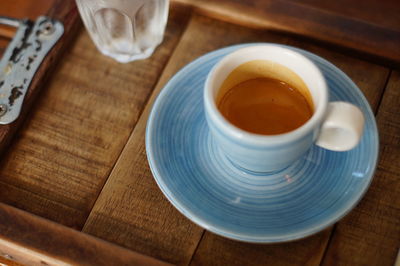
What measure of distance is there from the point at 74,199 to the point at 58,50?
22 cm

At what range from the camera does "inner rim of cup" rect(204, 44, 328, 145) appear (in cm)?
51

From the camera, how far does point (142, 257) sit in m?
0.55

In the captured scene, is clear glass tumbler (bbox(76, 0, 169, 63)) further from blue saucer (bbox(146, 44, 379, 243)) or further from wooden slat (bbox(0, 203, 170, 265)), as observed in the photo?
wooden slat (bbox(0, 203, 170, 265))

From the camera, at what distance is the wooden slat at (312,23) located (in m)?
0.68

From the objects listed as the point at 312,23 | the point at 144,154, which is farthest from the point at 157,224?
the point at 312,23

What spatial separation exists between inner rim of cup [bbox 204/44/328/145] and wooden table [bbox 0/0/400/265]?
5.1 inches

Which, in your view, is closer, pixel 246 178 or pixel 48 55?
pixel 246 178

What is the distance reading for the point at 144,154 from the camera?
2.07ft

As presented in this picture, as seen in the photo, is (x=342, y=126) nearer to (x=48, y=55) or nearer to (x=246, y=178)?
(x=246, y=178)

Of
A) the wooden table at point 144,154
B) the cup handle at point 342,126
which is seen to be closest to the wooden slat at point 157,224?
the wooden table at point 144,154

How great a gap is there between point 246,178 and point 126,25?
0.28m

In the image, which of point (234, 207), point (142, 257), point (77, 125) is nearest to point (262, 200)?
point (234, 207)

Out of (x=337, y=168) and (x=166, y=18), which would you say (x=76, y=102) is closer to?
(x=166, y=18)

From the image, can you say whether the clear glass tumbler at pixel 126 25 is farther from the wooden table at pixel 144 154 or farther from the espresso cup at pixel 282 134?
the espresso cup at pixel 282 134
